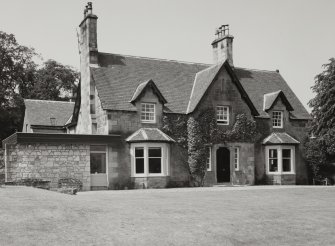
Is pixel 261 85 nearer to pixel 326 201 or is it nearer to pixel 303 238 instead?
pixel 326 201

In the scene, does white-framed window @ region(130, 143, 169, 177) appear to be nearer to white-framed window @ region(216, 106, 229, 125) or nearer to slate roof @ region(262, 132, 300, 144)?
white-framed window @ region(216, 106, 229, 125)

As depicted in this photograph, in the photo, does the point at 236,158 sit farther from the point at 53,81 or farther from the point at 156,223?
the point at 53,81

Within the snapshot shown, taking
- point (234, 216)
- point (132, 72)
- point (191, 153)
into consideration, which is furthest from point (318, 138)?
point (234, 216)

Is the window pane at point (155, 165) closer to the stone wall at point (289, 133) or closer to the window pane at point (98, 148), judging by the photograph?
the window pane at point (98, 148)

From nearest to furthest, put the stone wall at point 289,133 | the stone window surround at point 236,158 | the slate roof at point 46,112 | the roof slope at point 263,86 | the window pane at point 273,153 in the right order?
the stone window surround at point 236,158
the stone wall at point 289,133
the window pane at point 273,153
the roof slope at point 263,86
the slate roof at point 46,112

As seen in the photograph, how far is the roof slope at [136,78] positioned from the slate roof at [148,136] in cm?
160

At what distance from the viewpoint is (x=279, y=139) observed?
32312 millimetres

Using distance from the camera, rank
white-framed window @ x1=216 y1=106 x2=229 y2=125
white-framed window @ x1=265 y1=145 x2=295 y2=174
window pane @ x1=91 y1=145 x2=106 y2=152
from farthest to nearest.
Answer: white-framed window @ x1=265 y1=145 x2=295 y2=174 < white-framed window @ x1=216 y1=106 x2=229 y2=125 < window pane @ x1=91 y1=145 x2=106 y2=152

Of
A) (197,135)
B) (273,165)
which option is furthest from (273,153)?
(197,135)

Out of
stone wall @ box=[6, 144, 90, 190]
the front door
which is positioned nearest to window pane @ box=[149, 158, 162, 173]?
stone wall @ box=[6, 144, 90, 190]

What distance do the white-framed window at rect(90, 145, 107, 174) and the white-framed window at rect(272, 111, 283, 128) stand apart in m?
13.3

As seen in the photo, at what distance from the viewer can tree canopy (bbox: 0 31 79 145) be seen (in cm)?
5491

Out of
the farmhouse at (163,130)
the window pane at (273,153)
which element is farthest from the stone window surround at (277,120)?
the window pane at (273,153)

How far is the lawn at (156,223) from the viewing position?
10742 mm
